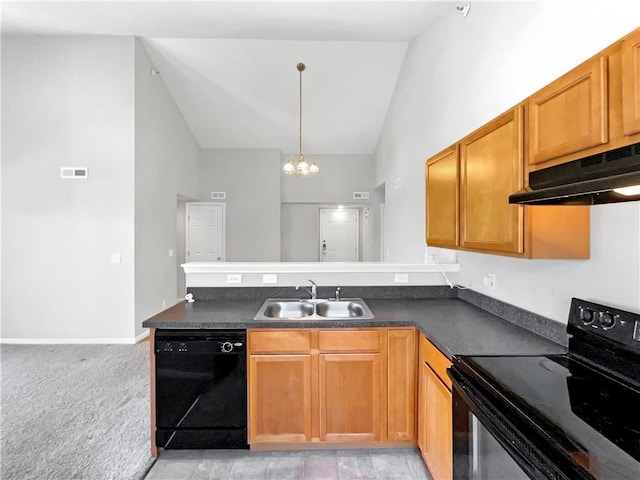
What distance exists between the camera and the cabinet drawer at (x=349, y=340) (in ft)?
6.48

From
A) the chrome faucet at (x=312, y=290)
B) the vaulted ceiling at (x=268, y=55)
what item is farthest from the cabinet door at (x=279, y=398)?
the vaulted ceiling at (x=268, y=55)

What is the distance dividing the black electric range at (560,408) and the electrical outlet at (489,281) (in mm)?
772

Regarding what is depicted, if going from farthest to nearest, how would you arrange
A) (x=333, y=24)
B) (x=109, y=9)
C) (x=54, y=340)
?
(x=54, y=340) → (x=333, y=24) → (x=109, y=9)

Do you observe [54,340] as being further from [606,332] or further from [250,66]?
[606,332]

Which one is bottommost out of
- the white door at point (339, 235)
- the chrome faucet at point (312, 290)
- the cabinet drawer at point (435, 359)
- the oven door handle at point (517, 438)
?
the cabinet drawer at point (435, 359)

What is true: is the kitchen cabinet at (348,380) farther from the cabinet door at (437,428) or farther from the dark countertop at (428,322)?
the cabinet door at (437,428)

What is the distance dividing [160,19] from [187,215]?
3775 mm

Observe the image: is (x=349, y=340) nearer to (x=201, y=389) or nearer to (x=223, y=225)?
(x=201, y=389)

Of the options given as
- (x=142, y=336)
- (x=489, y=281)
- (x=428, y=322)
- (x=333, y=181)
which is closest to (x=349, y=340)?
(x=428, y=322)

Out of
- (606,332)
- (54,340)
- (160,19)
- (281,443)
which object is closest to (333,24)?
(160,19)

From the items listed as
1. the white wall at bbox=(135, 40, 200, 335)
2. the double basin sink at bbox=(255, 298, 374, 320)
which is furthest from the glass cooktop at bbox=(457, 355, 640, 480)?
the white wall at bbox=(135, 40, 200, 335)

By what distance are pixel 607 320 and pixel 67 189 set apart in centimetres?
533

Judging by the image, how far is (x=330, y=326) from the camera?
1971 mm

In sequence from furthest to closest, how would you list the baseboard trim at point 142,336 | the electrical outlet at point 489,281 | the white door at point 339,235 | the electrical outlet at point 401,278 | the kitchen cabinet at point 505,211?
1. the white door at point 339,235
2. the baseboard trim at point 142,336
3. the electrical outlet at point 401,278
4. the electrical outlet at point 489,281
5. the kitchen cabinet at point 505,211
